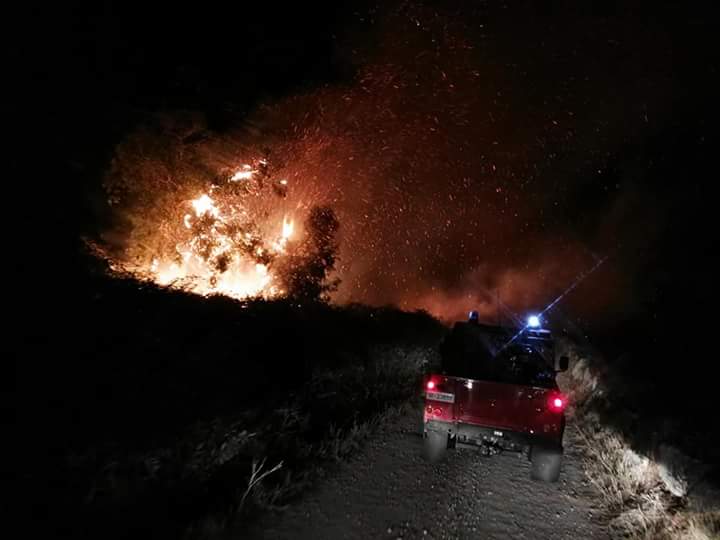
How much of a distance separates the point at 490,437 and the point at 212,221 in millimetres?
12179

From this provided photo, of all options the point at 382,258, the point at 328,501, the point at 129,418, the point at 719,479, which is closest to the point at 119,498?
the point at 129,418

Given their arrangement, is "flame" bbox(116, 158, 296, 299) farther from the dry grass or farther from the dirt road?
the dry grass

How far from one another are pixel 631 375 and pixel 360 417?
8.59m

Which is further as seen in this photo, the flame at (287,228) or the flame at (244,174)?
the flame at (287,228)

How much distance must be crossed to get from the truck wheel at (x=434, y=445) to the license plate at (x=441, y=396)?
46 cm

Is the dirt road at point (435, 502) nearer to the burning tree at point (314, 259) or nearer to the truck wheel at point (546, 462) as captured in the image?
the truck wheel at point (546, 462)

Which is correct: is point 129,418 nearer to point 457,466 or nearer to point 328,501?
point 328,501

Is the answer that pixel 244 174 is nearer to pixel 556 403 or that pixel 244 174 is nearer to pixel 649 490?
pixel 556 403

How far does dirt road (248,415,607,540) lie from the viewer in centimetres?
457

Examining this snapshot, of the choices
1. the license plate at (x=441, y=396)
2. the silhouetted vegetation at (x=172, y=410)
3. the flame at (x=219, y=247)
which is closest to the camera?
the silhouetted vegetation at (x=172, y=410)

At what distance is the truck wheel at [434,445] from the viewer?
21.5 ft

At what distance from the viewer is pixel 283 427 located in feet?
20.8

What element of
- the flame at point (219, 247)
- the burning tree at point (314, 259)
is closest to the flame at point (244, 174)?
the flame at point (219, 247)

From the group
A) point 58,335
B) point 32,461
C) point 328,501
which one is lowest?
point 328,501
